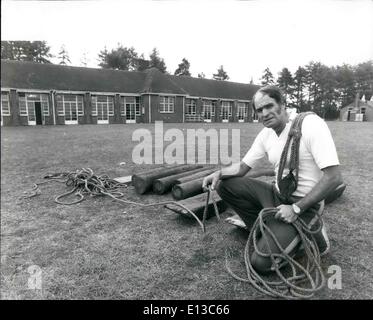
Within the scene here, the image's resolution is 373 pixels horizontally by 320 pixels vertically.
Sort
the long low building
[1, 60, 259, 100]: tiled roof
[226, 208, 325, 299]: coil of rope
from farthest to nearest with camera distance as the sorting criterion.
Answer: [1, 60, 259, 100]: tiled roof, the long low building, [226, 208, 325, 299]: coil of rope

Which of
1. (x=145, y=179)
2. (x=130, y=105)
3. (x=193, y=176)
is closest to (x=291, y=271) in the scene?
(x=193, y=176)

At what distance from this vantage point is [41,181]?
20.4ft

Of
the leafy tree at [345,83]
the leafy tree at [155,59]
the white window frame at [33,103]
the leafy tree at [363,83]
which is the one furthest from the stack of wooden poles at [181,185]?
the leafy tree at [345,83]

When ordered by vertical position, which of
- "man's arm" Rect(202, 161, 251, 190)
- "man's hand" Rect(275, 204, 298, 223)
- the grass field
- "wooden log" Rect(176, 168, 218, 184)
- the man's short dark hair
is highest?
the man's short dark hair

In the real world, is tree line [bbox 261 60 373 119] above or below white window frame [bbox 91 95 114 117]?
above

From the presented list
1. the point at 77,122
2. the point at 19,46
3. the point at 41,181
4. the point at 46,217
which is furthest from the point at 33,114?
the point at 19,46

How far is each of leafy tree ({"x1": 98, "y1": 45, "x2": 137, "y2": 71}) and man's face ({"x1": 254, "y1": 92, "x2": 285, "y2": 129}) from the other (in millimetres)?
54248

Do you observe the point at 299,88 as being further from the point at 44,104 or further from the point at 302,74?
the point at 44,104

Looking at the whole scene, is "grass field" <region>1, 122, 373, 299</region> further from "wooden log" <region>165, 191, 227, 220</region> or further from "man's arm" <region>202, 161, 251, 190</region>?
"man's arm" <region>202, 161, 251, 190</region>

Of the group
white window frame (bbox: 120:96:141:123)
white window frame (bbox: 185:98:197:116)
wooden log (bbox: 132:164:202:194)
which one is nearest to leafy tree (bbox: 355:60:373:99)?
white window frame (bbox: 185:98:197:116)

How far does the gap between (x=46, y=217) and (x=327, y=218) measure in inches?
156

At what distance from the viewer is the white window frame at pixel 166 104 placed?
32866mm

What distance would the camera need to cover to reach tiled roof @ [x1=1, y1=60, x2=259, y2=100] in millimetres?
27286
